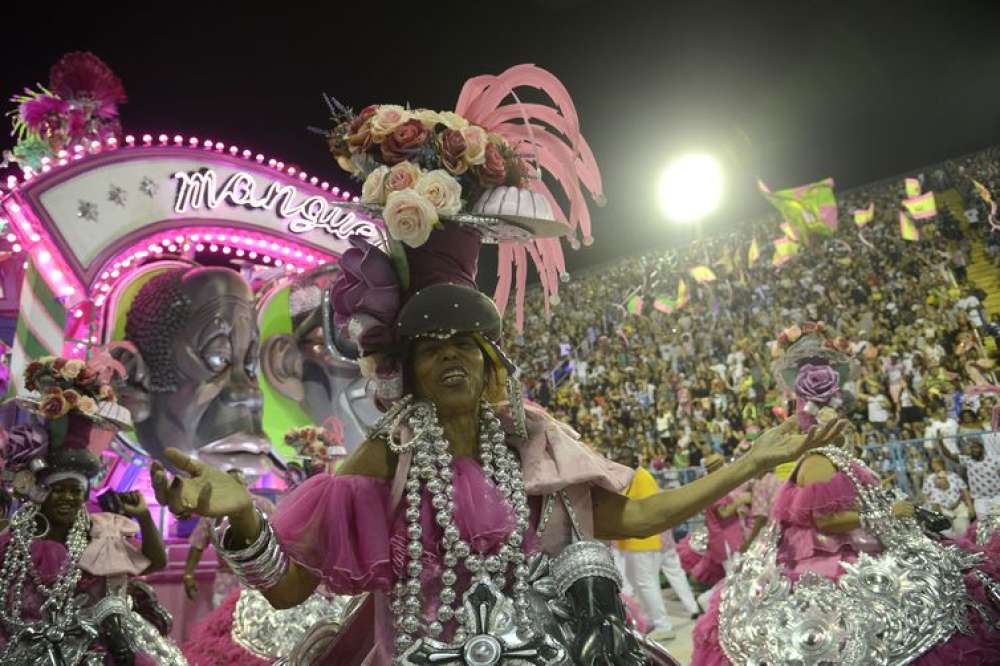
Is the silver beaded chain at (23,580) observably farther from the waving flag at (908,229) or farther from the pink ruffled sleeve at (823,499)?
the waving flag at (908,229)

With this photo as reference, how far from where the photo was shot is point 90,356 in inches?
306

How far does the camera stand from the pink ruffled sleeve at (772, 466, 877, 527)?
11.9ft

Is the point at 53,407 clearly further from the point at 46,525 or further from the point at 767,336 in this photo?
the point at 767,336

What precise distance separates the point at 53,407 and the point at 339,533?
2.98 m

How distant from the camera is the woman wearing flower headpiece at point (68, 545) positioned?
393cm

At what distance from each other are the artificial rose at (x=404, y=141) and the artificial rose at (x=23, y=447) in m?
2.97

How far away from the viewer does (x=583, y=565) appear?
2.14m

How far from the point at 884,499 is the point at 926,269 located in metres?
13.9

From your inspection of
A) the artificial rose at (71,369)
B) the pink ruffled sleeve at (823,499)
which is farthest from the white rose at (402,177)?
the artificial rose at (71,369)

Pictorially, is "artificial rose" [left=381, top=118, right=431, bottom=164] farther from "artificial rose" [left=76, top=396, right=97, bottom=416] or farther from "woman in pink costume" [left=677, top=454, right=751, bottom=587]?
"woman in pink costume" [left=677, top=454, right=751, bottom=587]

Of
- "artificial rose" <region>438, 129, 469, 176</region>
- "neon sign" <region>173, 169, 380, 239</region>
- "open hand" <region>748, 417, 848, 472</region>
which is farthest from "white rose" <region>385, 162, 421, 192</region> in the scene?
"neon sign" <region>173, 169, 380, 239</region>

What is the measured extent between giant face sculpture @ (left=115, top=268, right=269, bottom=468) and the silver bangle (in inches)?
301

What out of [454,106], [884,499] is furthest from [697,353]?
[454,106]

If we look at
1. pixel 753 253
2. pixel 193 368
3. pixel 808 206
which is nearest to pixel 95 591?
pixel 193 368
